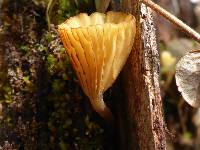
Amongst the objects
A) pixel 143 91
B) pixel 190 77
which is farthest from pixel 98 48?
pixel 190 77

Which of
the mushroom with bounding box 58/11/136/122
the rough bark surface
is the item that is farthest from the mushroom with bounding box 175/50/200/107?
the mushroom with bounding box 58/11/136/122

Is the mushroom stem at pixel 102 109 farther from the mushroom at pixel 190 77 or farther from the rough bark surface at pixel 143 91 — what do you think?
the mushroom at pixel 190 77

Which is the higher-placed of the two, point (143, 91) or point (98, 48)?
point (98, 48)

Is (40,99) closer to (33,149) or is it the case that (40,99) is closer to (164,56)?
(33,149)

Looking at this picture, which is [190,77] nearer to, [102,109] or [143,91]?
[143,91]

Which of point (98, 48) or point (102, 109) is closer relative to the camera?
point (98, 48)

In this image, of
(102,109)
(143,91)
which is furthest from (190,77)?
(102,109)
